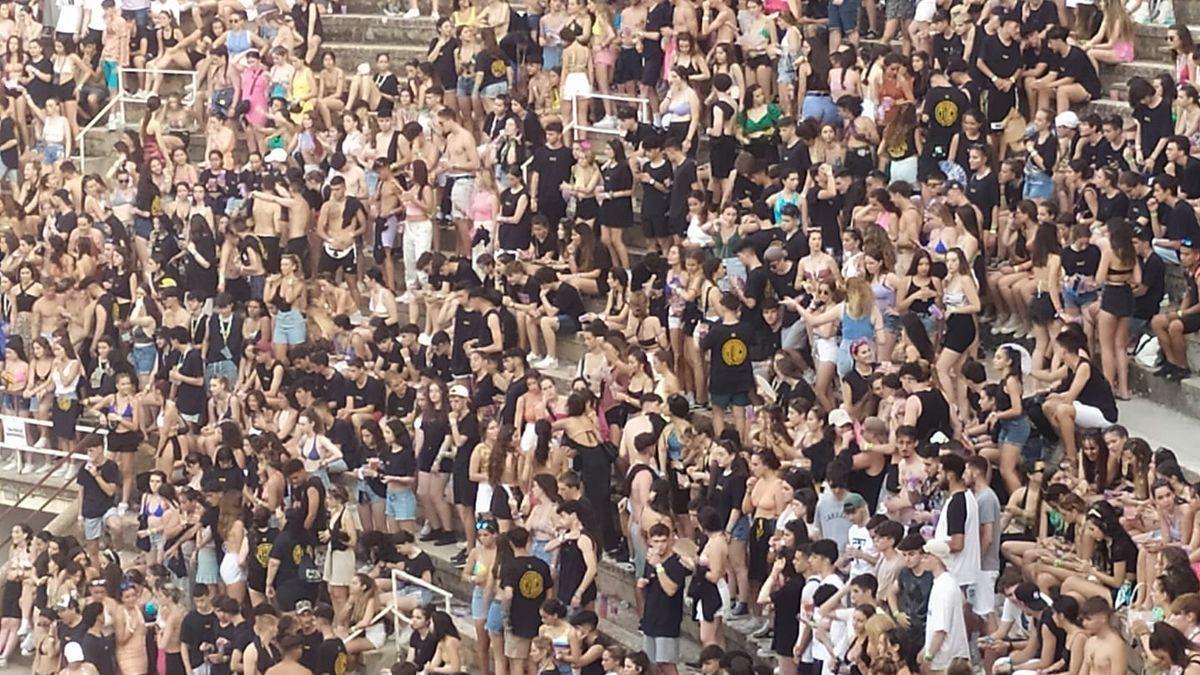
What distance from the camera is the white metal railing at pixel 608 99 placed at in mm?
23172

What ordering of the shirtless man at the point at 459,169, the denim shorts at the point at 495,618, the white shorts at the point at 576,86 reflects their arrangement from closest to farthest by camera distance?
1. the denim shorts at the point at 495,618
2. the shirtless man at the point at 459,169
3. the white shorts at the point at 576,86

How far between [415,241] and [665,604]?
24.3ft

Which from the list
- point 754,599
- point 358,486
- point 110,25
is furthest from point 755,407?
point 110,25

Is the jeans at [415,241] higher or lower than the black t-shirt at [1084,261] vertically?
lower

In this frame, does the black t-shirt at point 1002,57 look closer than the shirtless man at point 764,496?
No

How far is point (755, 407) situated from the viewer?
59.9 feet

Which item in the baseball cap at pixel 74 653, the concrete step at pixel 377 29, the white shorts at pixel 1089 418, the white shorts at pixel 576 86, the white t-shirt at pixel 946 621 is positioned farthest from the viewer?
the concrete step at pixel 377 29

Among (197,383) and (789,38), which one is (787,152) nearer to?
(789,38)

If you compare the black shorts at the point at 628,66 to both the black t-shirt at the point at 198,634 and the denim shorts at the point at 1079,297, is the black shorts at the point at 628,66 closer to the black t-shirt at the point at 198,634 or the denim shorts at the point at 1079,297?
the denim shorts at the point at 1079,297

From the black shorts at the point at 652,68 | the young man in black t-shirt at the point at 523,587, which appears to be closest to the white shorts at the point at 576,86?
the black shorts at the point at 652,68

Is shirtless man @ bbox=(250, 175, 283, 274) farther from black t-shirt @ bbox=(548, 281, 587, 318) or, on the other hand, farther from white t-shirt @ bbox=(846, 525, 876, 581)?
white t-shirt @ bbox=(846, 525, 876, 581)

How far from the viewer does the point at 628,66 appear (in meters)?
23.3

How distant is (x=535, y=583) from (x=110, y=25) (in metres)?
13.7

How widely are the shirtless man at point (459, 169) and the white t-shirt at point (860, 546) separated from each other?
8.07m
